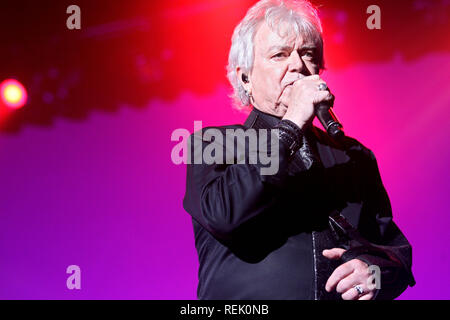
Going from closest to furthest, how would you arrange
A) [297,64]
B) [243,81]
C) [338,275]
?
1. [338,275]
2. [297,64]
3. [243,81]

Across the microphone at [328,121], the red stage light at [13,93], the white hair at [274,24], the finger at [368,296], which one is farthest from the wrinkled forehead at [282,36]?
the red stage light at [13,93]

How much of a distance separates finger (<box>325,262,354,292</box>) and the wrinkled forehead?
591 millimetres

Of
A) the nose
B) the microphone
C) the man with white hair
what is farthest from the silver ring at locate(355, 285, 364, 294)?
the nose

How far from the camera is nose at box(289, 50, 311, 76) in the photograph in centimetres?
125

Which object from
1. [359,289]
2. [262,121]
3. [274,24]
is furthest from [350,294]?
[274,24]

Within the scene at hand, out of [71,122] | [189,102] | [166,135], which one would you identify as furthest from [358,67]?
[71,122]

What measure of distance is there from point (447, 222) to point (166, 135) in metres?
1.40

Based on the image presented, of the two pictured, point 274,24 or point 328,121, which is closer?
point 328,121

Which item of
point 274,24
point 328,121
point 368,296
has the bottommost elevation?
point 368,296

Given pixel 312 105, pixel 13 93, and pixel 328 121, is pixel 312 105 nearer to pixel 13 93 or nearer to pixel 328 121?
pixel 328 121

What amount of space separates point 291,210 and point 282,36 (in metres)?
0.48

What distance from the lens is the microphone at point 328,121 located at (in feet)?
3.57

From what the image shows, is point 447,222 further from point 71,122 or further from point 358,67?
point 71,122

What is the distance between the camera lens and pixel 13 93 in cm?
242
